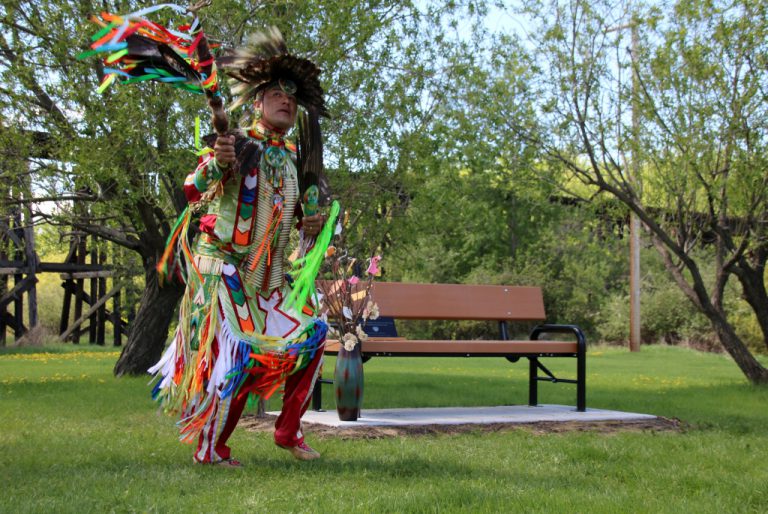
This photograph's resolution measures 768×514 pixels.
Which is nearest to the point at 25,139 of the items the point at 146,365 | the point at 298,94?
the point at 146,365

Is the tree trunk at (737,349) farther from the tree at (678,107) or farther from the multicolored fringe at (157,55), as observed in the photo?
the multicolored fringe at (157,55)

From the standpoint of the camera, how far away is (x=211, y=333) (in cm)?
496

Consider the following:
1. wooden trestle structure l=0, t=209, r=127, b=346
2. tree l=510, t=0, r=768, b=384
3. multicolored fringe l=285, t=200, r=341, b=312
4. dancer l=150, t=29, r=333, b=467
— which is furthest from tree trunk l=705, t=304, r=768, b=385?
wooden trestle structure l=0, t=209, r=127, b=346

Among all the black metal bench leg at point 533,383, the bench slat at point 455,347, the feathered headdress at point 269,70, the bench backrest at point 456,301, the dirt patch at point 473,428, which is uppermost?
the feathered headdress at point 269,70

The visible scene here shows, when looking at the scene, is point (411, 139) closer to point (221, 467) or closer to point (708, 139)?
point (708, 139)

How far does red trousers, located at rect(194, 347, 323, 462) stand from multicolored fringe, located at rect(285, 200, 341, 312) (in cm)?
34

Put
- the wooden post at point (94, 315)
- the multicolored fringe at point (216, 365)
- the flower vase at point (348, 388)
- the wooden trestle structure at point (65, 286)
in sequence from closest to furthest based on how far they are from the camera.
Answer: the multicolored fringe at point (216, 365), the flower vase at point (348, 388), the wooden trestle structure at point (65, 286), the wooden post at point (94, 315)

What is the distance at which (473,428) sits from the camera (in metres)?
6.80

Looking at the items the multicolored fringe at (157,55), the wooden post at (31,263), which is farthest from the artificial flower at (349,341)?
the wooden post at (31,263)

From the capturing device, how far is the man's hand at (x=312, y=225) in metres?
5.47

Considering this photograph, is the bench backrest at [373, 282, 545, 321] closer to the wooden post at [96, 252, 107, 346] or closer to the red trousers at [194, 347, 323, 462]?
the red trousers at [194, 347, 323, 462]

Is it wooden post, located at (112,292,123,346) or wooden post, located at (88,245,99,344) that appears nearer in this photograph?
wooden post, located at (112,292,123,346)

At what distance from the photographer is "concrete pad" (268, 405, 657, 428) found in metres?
6.78

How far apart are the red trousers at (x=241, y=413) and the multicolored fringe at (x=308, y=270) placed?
0.34m
